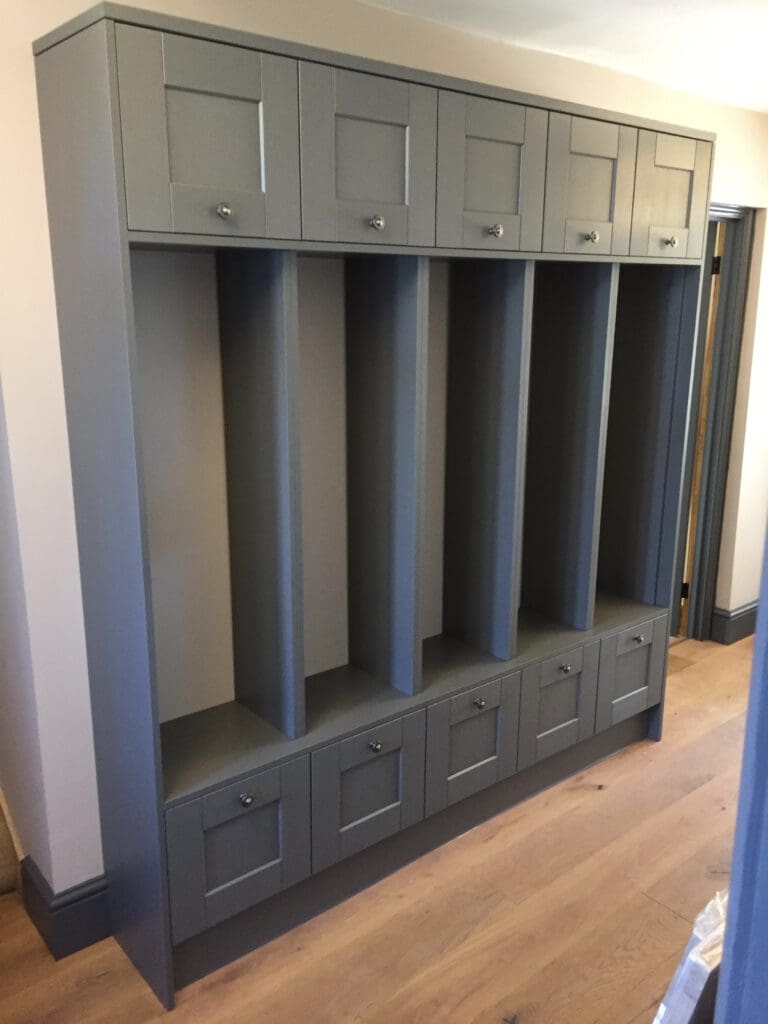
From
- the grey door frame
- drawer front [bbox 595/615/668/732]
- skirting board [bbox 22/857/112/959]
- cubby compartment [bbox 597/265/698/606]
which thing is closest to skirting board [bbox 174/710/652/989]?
drawer front [bbox 595/615/668/732]

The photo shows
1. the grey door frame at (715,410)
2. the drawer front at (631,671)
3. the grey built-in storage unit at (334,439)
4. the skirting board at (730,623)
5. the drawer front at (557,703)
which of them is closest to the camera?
the grey built-in storage unit at (334,439)

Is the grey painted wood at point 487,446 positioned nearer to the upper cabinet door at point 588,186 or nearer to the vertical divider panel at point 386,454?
the upper cabinet door at point 588,186

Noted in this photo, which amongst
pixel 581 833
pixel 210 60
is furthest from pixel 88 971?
pixel 210 60

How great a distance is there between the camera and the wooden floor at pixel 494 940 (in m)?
2.10

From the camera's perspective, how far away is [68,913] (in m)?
2.23

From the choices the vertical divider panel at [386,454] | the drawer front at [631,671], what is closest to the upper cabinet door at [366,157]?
the vertical divider panel at [386,454]

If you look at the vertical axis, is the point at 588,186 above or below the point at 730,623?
above

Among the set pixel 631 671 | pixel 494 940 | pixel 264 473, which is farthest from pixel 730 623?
pixel 264 473

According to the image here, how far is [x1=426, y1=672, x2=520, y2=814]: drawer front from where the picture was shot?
2539 millimetres

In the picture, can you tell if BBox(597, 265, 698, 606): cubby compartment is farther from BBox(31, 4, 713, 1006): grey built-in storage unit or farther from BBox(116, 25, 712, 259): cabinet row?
BBox(116, 25, 712, 259): cabinet row

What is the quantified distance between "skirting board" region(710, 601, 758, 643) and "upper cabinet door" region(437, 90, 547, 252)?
7.90 ft

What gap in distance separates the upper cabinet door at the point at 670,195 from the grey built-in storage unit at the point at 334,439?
0.04ft

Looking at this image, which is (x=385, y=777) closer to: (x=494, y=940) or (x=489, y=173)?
(x=494, y=940)

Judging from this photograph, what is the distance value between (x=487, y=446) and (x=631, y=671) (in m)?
1.06
